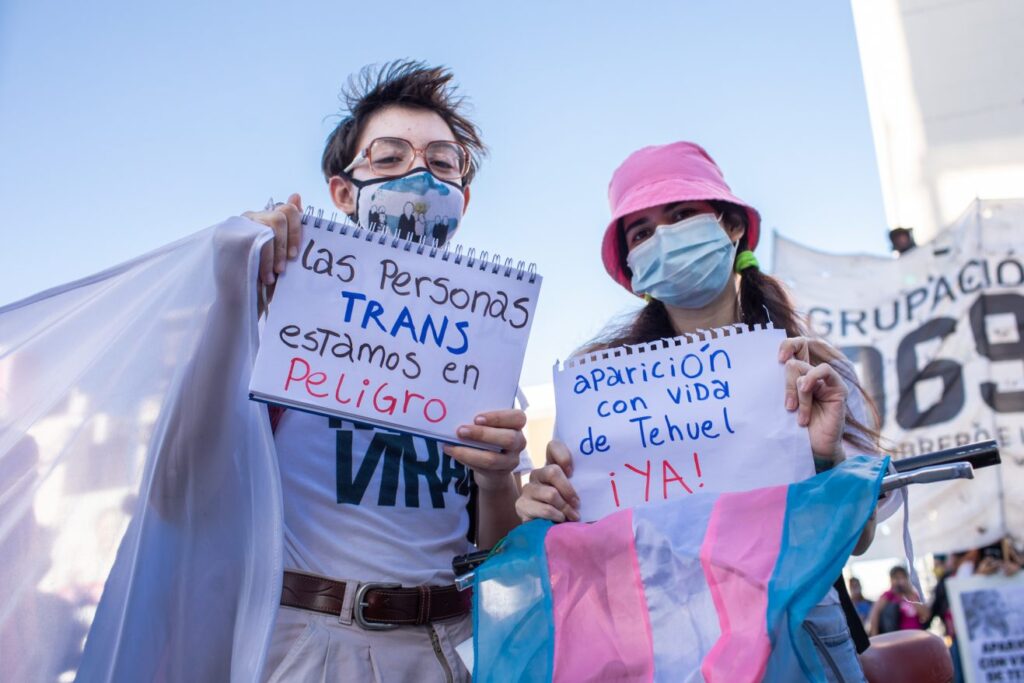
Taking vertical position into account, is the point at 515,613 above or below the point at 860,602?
below

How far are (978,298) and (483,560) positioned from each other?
555cm

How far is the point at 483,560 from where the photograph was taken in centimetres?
189

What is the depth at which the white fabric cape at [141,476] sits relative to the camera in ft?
5.39

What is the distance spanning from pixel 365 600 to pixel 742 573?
767 millimetres

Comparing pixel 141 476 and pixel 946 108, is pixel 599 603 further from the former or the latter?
pixel 946 108

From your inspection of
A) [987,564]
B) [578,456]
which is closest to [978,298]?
[987,564]

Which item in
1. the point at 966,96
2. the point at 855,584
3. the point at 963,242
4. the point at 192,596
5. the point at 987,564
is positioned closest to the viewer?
the point at 192,596

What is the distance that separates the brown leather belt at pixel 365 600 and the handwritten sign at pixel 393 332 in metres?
0.35

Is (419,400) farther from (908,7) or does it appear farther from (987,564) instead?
(908,7)

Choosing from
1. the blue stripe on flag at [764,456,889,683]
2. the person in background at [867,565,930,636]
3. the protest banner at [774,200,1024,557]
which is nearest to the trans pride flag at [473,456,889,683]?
the blue stripe on flag at [764,456,889,683]

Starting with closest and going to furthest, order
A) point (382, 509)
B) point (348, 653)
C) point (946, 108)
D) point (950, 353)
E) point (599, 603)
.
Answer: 1. point (599, 603)
2. point (348, 653)
3. point (382, 509)
4. point (950, 353)
5. point (946, 108)

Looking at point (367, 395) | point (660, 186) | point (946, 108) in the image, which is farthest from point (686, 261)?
point (946, 108)

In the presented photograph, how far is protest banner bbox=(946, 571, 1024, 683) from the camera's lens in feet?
18.3

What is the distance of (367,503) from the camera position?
203 cm
